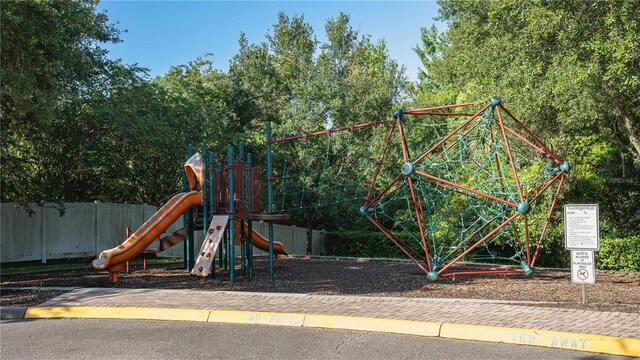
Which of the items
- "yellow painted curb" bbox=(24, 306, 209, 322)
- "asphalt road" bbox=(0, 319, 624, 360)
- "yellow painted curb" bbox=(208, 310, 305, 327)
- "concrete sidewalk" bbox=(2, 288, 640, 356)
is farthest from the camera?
"yellow painted curb" bbox=(24, 306, 209, 322)

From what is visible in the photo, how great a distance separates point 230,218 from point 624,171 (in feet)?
52.9

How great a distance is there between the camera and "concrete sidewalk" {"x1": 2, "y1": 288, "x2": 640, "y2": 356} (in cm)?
724

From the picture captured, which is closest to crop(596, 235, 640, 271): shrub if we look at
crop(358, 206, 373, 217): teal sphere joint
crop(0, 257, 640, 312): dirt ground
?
crop(0, 257, 640, 312): dirt ground

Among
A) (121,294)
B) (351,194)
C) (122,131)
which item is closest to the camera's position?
(121,294)

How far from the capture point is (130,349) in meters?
7.10

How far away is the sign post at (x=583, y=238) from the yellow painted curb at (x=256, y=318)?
436 cm

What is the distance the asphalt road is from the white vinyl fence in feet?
39.4

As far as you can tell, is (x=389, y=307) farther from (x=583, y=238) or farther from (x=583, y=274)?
(x=583, y=238)

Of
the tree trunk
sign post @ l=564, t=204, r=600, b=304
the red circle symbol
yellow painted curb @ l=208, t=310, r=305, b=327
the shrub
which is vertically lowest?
the shrub

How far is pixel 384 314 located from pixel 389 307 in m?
0.67

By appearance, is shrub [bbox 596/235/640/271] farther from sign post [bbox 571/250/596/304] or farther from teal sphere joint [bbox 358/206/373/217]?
sign post [bbox 571/250/596/304]

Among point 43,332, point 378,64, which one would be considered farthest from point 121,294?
point 378,64

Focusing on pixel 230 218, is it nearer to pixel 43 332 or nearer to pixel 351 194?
pixel 43 332

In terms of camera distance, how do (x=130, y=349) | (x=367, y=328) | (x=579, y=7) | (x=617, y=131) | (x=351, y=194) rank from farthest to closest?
1. (x=351, y=194)
2. (x=617, y=131)
3. (x=579, y=7)
4. (x=367, y=328)
5. (x=130, y=349)
